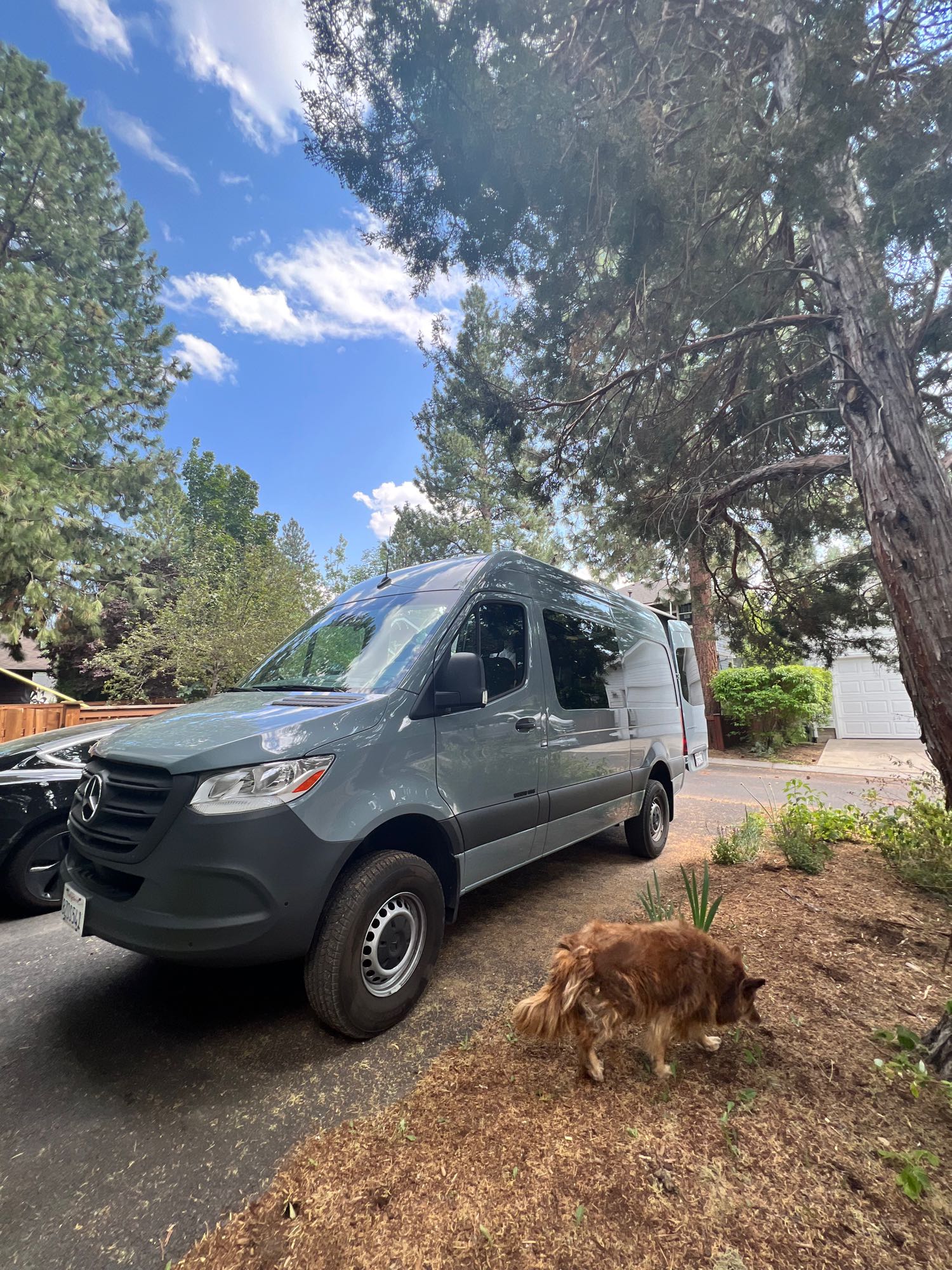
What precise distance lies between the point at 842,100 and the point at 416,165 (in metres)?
3.49

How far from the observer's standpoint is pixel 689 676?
7.48 m

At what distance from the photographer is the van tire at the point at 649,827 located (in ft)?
17.2

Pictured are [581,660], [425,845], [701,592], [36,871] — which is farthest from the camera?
[701,592]

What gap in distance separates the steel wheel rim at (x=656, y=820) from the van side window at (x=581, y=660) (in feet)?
4.91

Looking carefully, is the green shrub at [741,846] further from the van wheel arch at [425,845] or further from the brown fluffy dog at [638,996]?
the van wheel arch at [425,845]

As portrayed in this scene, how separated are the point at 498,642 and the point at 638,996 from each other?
6.55 ft

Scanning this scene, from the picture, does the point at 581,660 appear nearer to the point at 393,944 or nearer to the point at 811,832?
the point at 393,944

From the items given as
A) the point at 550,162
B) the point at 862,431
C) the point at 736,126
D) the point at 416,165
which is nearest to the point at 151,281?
the point at 416,165

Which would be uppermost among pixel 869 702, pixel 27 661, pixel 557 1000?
pixel 27 661

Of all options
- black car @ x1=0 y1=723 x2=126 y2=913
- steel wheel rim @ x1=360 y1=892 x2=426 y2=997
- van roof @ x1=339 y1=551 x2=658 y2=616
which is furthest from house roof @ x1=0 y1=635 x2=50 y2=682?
steel wheel rim @ x1=360 y1=892 x2=426 y2=997

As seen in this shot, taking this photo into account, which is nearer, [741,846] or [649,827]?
[741,846]

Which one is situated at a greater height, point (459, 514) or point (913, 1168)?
point (459, 514)

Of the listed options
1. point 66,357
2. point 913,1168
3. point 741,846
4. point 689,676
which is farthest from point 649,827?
point 66,357

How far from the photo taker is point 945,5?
355 cm
